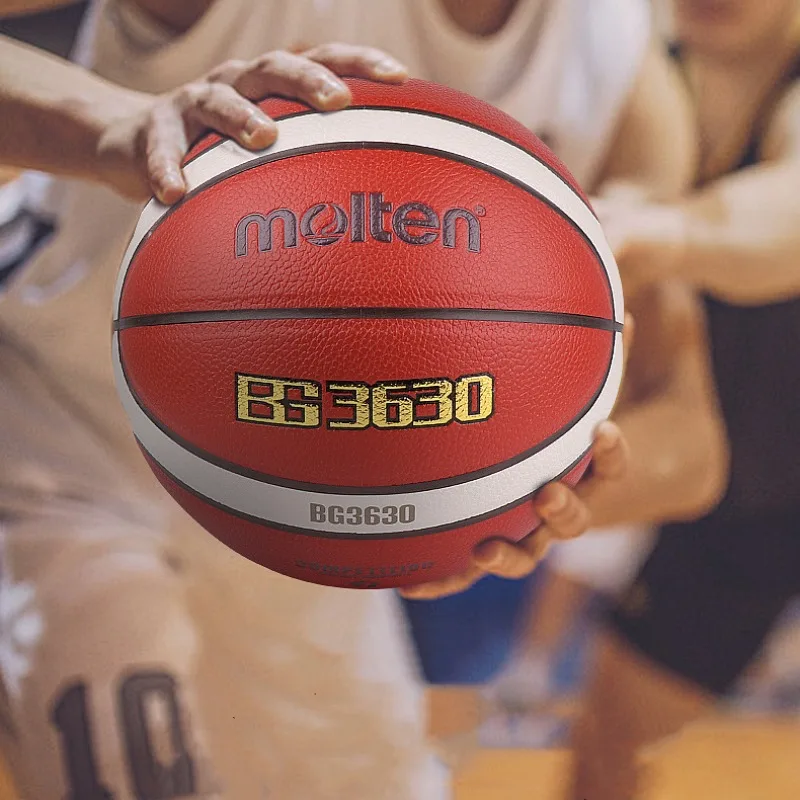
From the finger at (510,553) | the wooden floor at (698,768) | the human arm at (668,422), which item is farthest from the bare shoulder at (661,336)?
the wooden floor at (698,768)

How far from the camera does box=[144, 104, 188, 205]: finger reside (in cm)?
57

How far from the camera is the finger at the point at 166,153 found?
566 millimetres

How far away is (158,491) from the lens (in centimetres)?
91

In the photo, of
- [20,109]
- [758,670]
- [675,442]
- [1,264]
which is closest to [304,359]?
Result: [20,109]

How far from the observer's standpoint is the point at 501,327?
517 mm

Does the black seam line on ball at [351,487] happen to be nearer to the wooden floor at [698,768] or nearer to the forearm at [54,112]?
the forearm at [54,112]

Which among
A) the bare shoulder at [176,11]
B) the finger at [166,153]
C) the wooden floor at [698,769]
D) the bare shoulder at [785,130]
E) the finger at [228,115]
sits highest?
the finger at [228,115]

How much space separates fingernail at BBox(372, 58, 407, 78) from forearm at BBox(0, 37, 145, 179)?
255 millimetres

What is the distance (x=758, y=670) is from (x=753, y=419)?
16.1 inches

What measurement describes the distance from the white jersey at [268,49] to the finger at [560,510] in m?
0.46

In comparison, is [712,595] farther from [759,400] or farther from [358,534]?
[358,534]

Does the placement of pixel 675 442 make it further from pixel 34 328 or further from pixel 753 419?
pixel 34 328

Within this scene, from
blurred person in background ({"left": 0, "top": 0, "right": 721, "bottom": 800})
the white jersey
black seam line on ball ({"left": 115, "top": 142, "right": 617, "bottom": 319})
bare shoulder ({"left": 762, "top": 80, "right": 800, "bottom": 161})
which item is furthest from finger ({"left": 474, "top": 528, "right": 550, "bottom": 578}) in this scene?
bare shoulder ({"left": 762, "top": 80, "right": 800, "bottom": 161})

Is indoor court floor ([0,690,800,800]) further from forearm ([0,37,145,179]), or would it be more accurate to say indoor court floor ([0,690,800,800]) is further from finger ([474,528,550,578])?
forearm ([0,37,145,179])
